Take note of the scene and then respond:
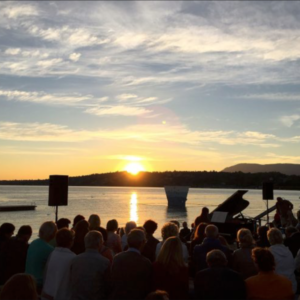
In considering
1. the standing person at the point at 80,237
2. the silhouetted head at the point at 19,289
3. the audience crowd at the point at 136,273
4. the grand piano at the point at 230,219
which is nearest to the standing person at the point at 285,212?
the grand piano at the point at 230,219

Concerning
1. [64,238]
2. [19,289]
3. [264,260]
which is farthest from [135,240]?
[19,289]

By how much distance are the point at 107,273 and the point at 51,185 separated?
6702 millimetres

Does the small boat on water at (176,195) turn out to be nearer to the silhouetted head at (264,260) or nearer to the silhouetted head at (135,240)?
the silhouetted head at (135,240)

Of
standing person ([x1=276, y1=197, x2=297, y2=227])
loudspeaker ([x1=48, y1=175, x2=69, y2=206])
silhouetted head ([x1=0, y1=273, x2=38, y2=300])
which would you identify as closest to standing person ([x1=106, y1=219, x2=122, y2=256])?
silhouetted head ([x1=0, y1=273, x2=38, y2=300])

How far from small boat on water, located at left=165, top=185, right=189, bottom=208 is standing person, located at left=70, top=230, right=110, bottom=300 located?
242 feet

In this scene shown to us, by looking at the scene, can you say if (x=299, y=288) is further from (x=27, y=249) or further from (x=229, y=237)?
(x=229, y=237)

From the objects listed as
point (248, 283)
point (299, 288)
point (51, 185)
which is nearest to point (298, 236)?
point (299, 288)

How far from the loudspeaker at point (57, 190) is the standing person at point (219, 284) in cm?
729

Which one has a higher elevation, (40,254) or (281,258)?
(40,254)

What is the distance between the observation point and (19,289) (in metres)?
2.76

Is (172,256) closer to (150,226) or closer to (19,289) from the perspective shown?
(150,226)

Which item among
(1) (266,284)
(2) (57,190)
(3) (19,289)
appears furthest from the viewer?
(2) (57,190)

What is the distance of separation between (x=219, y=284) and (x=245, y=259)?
1.55 m

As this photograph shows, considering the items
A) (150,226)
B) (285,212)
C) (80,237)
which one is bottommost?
(285,212)
